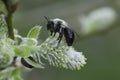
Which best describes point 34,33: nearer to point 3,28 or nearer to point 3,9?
point 3,28

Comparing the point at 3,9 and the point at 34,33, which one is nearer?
the point at 3,9

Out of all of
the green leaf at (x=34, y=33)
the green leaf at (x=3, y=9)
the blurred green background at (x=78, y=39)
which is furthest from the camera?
the blurred green background at (x=78, y=39)

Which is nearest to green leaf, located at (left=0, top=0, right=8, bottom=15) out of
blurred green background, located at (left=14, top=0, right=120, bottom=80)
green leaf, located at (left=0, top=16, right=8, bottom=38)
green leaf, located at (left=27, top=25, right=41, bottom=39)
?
green leaf, located at (left=0, top=16, right=8, bottom=38)

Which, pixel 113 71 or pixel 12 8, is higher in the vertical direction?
pixel 113 71

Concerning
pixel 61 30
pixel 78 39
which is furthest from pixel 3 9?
pixel 78 39

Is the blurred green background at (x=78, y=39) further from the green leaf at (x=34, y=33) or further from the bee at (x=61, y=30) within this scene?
the green leaf at (x=34, y=33)

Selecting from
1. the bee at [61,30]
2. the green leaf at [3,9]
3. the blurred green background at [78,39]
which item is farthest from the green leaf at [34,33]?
the blurred green background at [78,39]

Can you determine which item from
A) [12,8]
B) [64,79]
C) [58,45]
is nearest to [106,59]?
[64,79]

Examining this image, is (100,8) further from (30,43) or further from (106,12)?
(30,43)
